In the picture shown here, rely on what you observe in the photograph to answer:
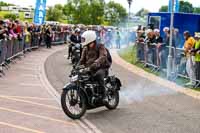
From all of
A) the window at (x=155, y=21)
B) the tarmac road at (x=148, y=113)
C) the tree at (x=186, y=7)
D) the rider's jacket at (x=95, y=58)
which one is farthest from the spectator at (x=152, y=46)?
the tree at (x=186, y=7)

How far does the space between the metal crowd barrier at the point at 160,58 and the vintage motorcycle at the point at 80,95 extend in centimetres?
651

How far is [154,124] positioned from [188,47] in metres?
8.49

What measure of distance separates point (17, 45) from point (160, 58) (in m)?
8.21

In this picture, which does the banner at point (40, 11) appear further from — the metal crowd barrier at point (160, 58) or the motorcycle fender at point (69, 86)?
the motorcycle fender at point (69, 86)

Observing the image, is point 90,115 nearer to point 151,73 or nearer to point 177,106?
point 177,106

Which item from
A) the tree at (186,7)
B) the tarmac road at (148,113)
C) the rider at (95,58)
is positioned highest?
the tree at (186,7)

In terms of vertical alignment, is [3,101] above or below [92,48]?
below

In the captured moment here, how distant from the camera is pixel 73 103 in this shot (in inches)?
440

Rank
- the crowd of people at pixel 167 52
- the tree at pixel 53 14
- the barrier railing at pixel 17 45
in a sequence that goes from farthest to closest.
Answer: the tree at pixel 53 14 → the barrier railing at pixel 17 45 → the crowd of people at pixel 167 52

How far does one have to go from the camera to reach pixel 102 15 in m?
80.0

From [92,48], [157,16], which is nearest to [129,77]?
[92,48]

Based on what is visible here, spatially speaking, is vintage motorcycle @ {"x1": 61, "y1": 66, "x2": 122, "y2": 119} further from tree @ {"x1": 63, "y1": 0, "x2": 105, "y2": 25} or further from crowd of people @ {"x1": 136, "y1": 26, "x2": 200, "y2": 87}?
tree @ {"x1": 63, "y1": 0, "x2": 105, "y2": 25}

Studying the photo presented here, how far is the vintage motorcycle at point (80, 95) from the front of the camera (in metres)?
11.1

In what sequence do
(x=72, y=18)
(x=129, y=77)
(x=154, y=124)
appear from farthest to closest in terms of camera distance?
(x=72, y=18)
(x=129, y=77)
(x=154, y=124)
